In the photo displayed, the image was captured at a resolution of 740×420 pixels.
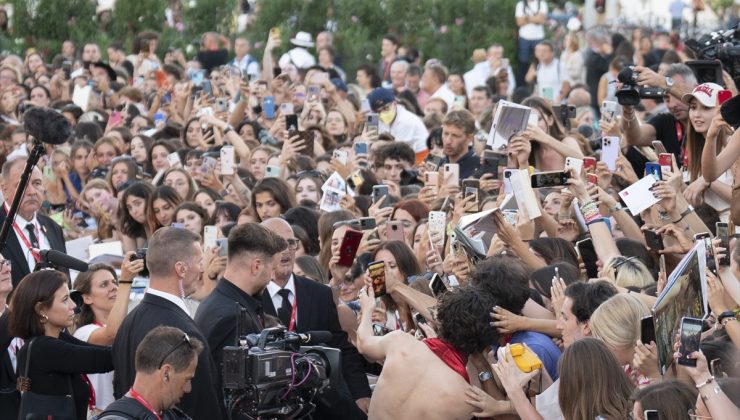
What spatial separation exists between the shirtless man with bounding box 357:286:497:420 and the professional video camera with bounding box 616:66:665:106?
11.1ft

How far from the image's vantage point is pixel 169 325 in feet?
23.1

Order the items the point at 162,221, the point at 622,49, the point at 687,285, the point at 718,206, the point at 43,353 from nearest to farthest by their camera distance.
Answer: the point at 687,285, the point at 43,353, the point at 718,206, the point at 162,221, the point at 622,49

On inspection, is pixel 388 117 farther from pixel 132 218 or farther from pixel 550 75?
pixel 550 75

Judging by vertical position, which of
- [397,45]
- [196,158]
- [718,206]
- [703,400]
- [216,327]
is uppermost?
[703,400]

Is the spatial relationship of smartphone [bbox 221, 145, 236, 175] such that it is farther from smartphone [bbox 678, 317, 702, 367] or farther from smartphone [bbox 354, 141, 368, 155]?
smartphone [bbox 678, 317, 702, 367]

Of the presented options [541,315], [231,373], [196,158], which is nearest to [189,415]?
[231,373]

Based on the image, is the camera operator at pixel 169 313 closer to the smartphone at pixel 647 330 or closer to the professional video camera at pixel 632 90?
the smartphone at pixel 647 330

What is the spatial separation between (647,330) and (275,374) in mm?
1686

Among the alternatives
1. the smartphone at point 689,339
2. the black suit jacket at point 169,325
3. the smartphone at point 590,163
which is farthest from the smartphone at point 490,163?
the smartphone at point 689,339

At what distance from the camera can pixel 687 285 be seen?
6230 mm

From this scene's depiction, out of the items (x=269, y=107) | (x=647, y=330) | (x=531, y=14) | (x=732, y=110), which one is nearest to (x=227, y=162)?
(x=269, y=107)

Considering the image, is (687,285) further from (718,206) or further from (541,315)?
(718,206)

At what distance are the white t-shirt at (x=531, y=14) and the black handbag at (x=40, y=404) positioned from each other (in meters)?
15.7

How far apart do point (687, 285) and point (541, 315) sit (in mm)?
1237
